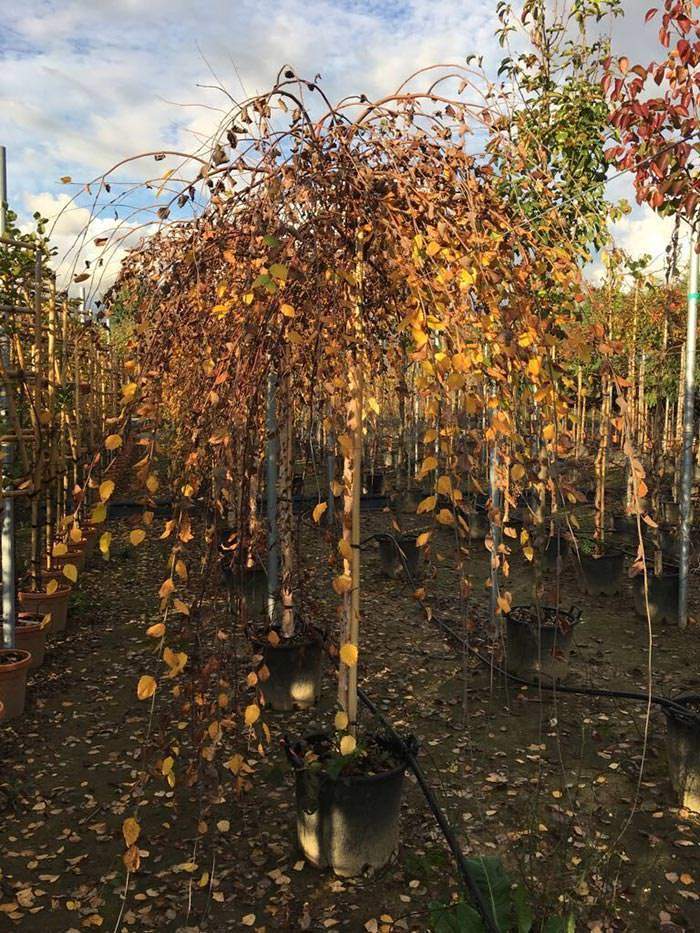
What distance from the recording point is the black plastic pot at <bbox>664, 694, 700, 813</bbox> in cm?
265

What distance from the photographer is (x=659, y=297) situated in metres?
9.37

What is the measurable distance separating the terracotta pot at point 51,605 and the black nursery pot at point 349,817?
8.60ft

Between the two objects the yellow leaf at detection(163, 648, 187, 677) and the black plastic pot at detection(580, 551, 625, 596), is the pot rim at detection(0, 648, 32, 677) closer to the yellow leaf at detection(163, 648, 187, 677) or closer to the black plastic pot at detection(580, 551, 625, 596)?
the yellow leaf at detection(163, 648, 187, 677)

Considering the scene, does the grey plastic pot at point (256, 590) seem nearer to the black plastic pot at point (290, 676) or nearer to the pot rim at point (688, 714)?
the black plastic pot at point (290, 676)

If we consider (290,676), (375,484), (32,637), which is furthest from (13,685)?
(375,484)

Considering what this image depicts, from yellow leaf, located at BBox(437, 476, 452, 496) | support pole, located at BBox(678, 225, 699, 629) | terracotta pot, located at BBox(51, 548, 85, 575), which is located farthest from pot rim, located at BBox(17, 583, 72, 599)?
support pole, located at BBox(678, 225, 699, 629)

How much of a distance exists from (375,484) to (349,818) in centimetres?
834

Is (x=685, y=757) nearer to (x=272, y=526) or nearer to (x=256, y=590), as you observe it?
(x=272, y=526)

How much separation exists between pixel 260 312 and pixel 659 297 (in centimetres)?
904

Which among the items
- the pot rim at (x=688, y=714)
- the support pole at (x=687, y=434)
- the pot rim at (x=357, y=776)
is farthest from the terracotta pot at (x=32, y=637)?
the support pole at (x=687, y=434)

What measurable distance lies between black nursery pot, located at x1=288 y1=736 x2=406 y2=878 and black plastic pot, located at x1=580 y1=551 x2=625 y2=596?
12.3 feet

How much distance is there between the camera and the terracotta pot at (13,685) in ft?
11.1

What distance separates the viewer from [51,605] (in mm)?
4559

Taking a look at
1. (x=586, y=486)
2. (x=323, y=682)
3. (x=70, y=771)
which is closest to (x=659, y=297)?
(x=586, y=486)
